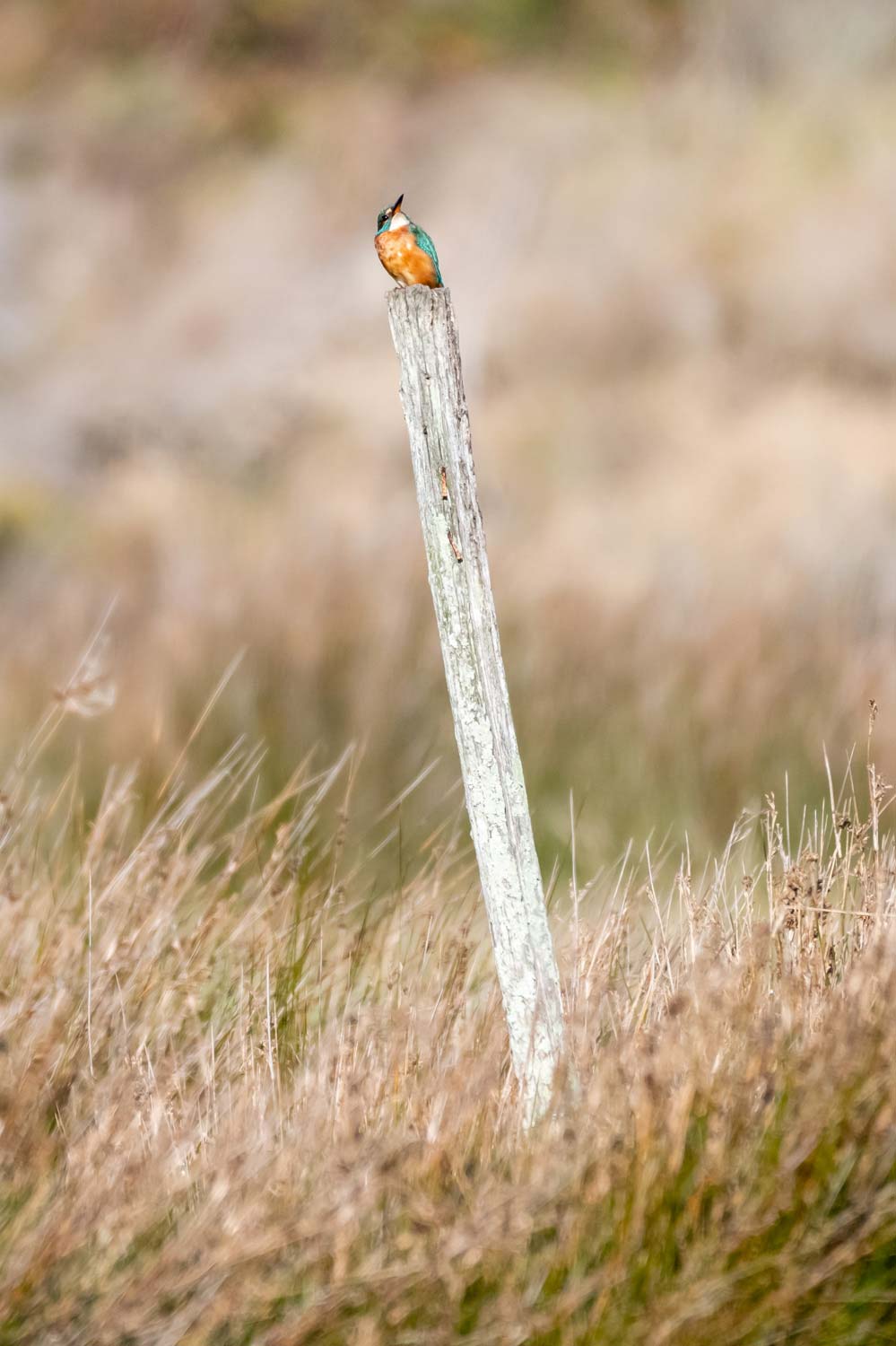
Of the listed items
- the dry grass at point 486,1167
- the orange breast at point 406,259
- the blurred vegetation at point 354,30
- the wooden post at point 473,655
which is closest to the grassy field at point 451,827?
the dry grass at point 486,1167

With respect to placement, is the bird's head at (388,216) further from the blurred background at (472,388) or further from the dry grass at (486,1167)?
the dry grass at (486,1167)

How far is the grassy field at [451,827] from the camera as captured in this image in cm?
180

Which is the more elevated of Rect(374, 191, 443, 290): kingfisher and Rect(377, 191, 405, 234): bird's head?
Rect(377, 191, 405, 234): bird's head

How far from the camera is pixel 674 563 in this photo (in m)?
8.97

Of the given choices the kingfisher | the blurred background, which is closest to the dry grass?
the blurred background

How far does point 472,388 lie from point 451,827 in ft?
47.4

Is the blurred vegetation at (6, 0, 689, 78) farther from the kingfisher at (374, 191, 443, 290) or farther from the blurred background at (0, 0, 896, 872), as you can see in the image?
the kingfisher at (374, 191, 443, 290)

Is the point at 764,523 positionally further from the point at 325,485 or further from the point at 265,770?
the point at 265,770

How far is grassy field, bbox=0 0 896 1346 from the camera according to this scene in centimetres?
180

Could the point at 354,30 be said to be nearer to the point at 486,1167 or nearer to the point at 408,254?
the point at 408,254

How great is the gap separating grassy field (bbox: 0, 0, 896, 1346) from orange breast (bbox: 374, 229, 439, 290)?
0.96m

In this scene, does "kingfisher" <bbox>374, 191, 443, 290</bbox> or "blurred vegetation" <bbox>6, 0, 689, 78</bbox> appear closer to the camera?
"kingfisher" <bbox>374, 191, 443, 290</bbox>

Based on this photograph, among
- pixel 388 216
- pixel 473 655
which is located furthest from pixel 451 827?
pixel 388 216

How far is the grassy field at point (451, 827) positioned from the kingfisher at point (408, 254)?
0.97 meters
